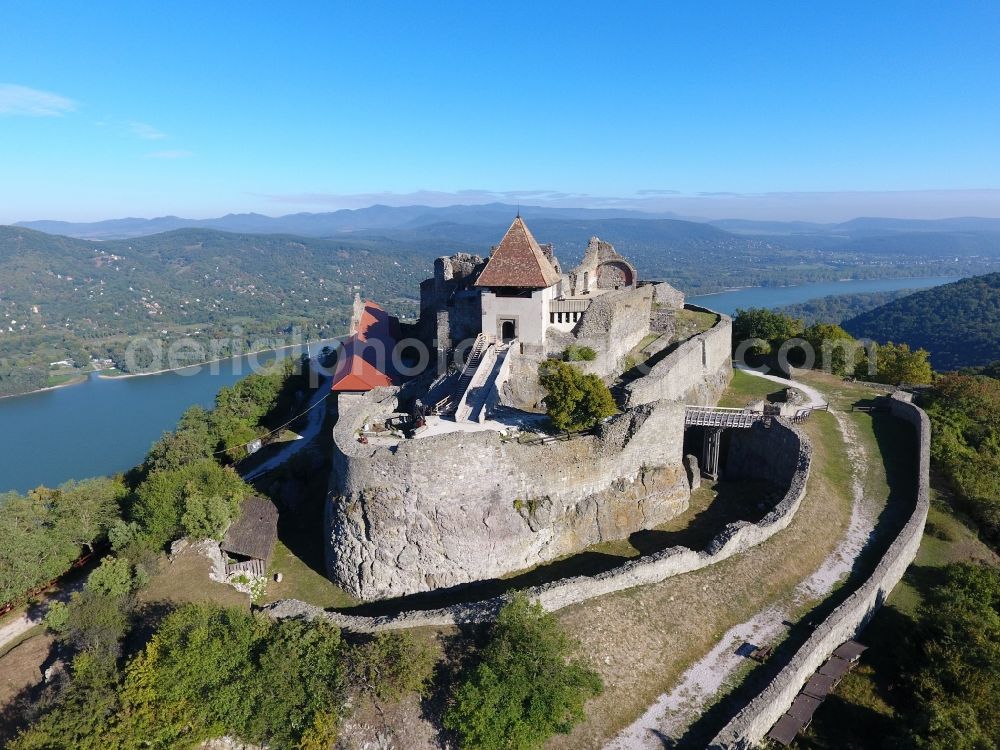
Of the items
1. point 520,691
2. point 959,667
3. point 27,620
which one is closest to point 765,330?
point 959,667

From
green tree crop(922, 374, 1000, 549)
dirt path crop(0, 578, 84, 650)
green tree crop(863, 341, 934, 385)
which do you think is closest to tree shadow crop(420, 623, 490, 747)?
dirt path crop(0, 578, 84, 650)

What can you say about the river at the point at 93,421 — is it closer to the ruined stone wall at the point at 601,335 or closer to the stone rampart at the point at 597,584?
the ruined stone wall at the point at 601,335

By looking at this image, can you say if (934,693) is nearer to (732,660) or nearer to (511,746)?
(732,660)

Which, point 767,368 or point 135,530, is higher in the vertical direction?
point 767,368

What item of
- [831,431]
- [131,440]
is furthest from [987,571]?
[131,440]

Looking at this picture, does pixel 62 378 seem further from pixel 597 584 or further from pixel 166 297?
pixel 597 584

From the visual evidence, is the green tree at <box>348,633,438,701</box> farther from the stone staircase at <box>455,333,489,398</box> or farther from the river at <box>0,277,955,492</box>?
the river at <box>0,277,955,492</box>
